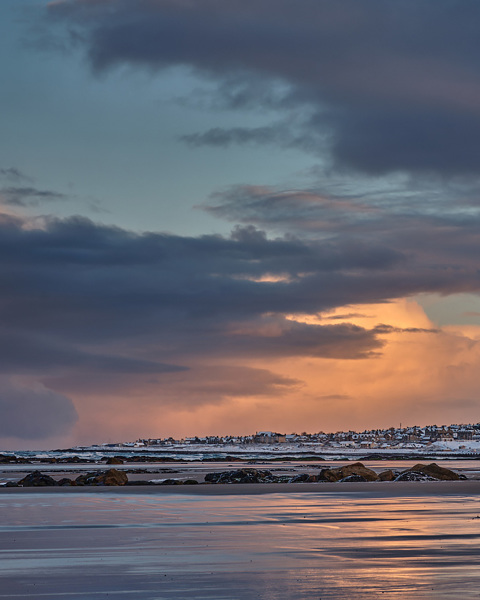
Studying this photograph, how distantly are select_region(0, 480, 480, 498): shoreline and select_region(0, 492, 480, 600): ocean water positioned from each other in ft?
34.5

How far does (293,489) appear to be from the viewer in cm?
5534

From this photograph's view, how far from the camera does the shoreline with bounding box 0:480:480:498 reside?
49.5m

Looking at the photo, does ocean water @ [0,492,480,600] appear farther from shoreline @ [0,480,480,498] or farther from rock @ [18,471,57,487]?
rock @ [18,471,57,487]

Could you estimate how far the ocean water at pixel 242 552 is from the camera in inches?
631

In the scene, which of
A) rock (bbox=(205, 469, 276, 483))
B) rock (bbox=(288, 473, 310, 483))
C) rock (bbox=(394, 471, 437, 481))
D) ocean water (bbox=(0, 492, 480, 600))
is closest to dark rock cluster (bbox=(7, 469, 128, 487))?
rock (bbox=(205, 469, 276, 483))

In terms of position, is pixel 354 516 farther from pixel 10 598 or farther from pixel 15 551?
pixel 10 598

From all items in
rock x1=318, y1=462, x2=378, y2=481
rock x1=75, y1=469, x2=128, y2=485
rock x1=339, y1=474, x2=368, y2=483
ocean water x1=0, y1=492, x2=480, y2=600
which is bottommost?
ocean water x1=0, y1=492, x2=480, y2=600

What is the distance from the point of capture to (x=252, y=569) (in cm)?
1862

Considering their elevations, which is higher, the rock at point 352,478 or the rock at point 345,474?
the rock at point 345,474

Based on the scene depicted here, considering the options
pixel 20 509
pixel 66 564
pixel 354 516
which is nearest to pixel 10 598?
pixel 66 564

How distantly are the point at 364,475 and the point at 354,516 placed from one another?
109 ft

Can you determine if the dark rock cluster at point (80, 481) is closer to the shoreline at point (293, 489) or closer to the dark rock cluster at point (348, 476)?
the shoreline at point (293, 489)

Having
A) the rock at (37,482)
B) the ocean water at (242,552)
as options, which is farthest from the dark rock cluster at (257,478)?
the ocean water at (242,552)

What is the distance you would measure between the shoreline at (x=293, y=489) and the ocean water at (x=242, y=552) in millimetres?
10509
